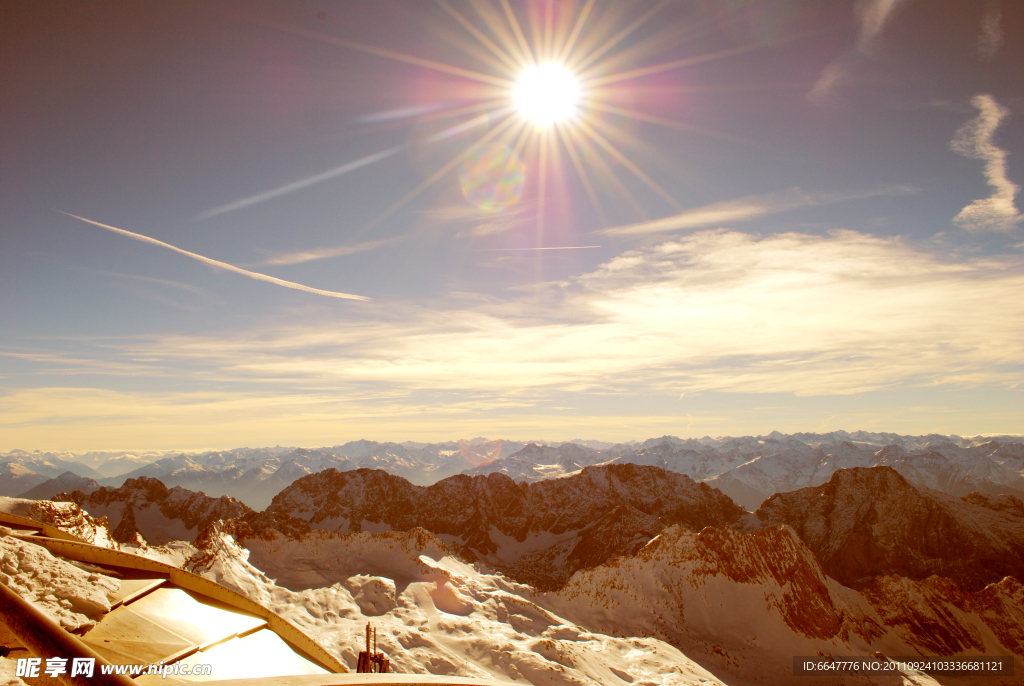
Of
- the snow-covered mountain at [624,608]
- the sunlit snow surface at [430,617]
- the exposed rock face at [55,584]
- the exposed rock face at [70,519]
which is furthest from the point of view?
the exposed rock face at [70,519]

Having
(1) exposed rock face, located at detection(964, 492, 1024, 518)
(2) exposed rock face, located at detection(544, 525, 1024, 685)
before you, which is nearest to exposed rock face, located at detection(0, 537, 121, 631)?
(2) exposed rock face, located at detection(544, 525, 1024, 685)

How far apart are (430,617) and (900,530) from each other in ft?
598

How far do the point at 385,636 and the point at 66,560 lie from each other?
56004 millimetres

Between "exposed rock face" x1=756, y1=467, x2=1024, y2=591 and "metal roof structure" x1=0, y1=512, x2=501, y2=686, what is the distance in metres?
191

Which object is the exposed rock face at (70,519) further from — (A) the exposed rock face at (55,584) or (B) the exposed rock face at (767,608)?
(B) the exposed rock face at (767,608)

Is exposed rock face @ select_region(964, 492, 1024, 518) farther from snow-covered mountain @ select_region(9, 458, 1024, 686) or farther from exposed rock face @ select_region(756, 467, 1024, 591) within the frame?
snow-covered mountain @ select_region(9, 458, 1024, 686)

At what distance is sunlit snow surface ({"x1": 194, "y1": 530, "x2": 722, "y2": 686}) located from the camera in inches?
2562

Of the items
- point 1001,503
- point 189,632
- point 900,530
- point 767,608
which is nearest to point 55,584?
point 189,632

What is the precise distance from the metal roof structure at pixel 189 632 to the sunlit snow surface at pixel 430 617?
43.4m

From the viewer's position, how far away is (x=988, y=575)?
152 meters

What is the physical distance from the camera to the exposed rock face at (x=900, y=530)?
157750 millimetres

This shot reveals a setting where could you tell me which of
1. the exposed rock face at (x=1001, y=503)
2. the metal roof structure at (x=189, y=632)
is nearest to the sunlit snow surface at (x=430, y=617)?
the metal roof structure at (x=189, y=632)

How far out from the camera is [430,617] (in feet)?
260

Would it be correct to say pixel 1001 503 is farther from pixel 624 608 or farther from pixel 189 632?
pixel 189 632
